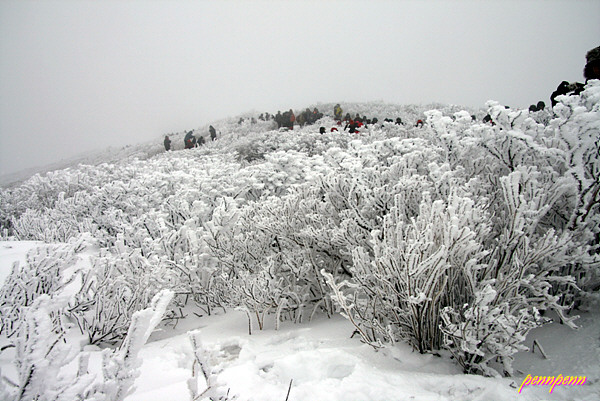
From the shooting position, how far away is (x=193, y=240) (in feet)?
14.0

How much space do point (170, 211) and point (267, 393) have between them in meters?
5.19

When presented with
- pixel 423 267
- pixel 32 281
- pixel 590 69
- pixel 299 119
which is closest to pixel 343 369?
pixel 423 267

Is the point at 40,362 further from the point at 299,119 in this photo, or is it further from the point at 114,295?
the point at 299,119

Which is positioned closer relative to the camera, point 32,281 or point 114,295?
point 32,281

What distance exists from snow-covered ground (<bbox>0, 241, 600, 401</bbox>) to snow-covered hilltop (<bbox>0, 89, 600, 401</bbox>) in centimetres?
1

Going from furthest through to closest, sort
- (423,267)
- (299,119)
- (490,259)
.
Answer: (299,119)
(490,259)
(423,267)

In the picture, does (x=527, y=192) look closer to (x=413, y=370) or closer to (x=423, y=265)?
(x=423, y=265)

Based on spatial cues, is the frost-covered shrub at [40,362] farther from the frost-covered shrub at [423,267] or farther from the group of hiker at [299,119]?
the group of hiker at [299,119]

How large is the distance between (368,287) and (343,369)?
65 centimetres

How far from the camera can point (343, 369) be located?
2.26 metres

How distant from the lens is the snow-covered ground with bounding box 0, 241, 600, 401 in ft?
6.03

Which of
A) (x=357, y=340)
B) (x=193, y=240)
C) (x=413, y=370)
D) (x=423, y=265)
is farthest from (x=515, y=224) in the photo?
(x=193, y=240)

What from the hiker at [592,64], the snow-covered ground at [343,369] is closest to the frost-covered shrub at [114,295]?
the snow-covered ground at [343,369]

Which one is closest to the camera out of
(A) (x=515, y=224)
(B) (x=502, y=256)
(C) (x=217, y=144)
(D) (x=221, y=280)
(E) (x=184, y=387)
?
(E) (x=184, y=387)
